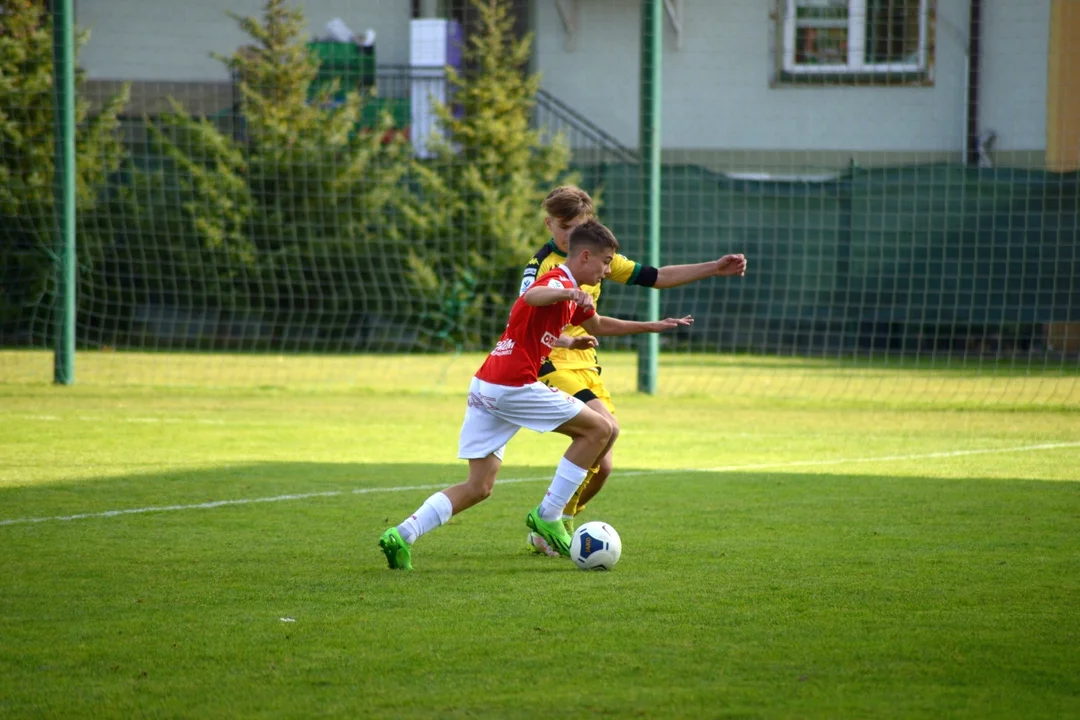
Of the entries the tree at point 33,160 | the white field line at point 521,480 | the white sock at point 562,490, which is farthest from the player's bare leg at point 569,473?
the tree at point 33,160

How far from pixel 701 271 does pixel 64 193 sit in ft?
33.3

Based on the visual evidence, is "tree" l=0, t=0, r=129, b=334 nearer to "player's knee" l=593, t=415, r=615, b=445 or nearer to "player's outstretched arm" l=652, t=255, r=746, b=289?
"player's outstretched arm" l=652, t=255, r=746, b=289

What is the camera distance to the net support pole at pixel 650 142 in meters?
14.3

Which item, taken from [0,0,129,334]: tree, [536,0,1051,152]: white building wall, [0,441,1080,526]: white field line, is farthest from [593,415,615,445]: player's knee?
[536,0,1051,152]: white building wall

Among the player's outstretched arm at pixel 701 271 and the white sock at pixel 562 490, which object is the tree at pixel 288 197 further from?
the white sock at pixel 562 490

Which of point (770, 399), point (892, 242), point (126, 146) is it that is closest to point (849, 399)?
point (770, 399)

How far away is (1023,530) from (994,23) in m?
16.2

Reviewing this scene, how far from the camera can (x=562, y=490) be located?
19.8ft

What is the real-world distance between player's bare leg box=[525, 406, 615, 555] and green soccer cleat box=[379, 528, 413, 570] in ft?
2.13

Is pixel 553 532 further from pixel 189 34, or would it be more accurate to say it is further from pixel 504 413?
pixel 189 34

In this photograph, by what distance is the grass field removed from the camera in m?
3.82

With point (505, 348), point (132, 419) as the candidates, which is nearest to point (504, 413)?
point (505, 348)

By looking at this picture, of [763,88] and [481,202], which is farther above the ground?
[763,88]

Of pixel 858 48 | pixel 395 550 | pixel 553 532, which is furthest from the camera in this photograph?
pixel 858 48
